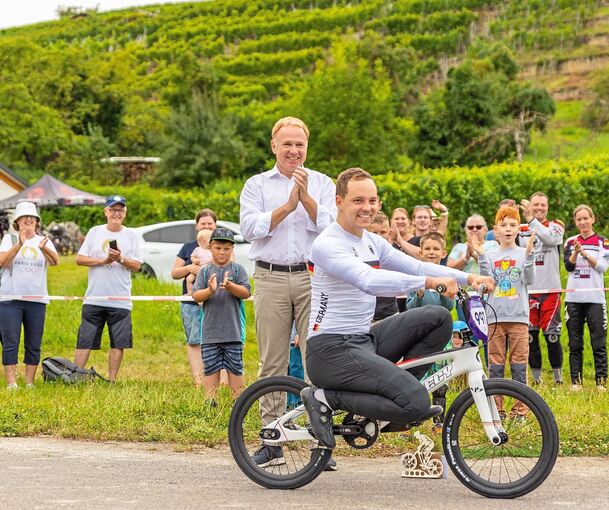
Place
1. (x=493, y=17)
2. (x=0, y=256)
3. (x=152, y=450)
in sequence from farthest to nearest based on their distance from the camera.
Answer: (x=493, y=17), (x=0, y=256), (x=152, y=450)

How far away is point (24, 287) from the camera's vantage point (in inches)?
452

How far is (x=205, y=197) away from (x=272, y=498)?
28.3 metres

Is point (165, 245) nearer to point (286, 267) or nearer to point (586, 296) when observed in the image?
point (586, 296)

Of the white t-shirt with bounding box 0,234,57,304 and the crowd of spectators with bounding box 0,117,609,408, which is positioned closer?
the crowd of spectators with bounding box 0,117,609,408

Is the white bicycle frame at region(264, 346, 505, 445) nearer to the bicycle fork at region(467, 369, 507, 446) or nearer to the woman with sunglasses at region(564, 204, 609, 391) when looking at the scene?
the bicycle fork at region(467, 369, 507, 446)

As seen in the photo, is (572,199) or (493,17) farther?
(493,17)

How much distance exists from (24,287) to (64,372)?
1063 millimetres

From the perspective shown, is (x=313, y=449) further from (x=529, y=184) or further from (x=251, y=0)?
(x=251, y=0)

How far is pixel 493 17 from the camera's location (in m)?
113

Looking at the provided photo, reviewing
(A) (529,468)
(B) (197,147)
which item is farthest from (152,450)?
(B) (197,147)

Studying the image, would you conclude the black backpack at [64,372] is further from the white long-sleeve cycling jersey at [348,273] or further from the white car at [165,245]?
the white car at [165,245]

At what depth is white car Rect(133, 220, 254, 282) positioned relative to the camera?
22.7m

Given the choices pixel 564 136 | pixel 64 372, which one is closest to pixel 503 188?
pixel 64 372

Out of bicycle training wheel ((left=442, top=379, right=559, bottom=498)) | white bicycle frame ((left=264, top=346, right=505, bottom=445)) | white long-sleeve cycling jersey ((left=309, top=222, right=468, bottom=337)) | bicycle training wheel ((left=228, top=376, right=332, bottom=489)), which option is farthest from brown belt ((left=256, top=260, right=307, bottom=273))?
bicycle training wheel ((left=442, top=379, right=559, bottom=498))
